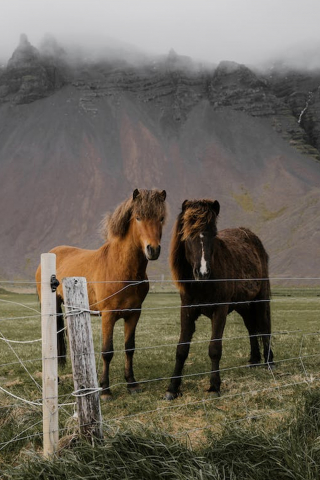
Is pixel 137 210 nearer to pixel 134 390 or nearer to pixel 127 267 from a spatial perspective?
pixel 127 267

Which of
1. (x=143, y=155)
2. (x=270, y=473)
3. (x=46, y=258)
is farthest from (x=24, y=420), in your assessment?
(x=143, y=155)

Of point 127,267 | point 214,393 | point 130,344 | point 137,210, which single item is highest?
point 137,210

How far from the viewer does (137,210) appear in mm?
6148

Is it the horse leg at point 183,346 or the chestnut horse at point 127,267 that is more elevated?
the chestnut horse at point 127,267

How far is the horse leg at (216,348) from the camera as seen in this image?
604cm

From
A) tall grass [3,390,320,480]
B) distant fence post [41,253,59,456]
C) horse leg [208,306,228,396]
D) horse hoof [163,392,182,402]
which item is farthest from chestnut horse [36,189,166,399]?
tall grass [3,390,320,480]

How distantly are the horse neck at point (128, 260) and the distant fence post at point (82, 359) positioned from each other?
282 centimetres

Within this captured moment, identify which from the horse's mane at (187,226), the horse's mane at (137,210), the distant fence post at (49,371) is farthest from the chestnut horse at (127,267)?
the distant fence post at (49,371)

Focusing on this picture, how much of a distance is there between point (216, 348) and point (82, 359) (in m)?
2.81

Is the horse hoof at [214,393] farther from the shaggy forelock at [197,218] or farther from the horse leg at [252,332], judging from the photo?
the horse leg at [252,332]

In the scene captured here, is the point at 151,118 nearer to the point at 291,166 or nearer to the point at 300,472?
the point at 291,166

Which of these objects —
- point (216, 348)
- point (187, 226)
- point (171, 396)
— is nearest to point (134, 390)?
point (171, 396)

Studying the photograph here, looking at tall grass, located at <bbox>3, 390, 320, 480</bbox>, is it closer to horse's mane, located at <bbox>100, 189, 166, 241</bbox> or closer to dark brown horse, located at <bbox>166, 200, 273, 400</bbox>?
dark brown horse, located at <bbox>166, 200, 273, 400</bbox>

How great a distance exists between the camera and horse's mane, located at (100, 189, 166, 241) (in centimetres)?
606
